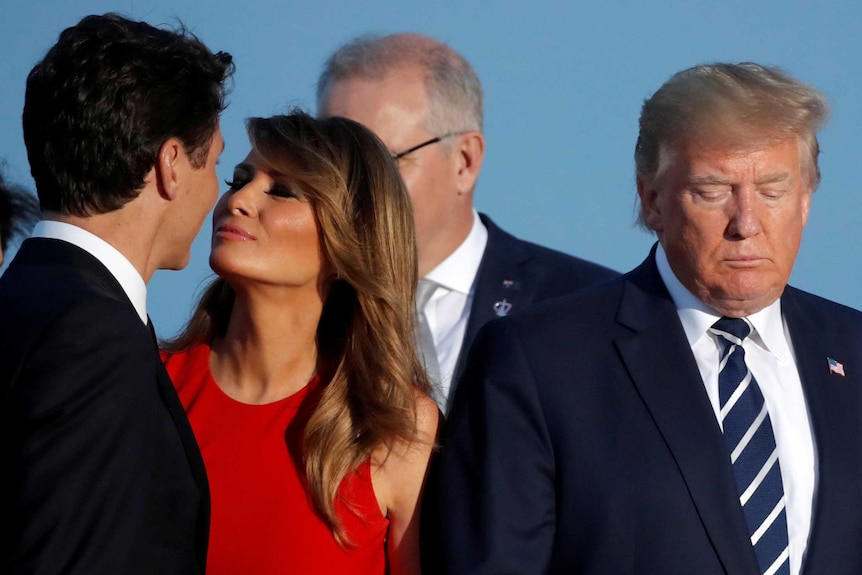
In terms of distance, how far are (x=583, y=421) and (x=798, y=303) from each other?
625 millimetres

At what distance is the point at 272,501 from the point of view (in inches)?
116

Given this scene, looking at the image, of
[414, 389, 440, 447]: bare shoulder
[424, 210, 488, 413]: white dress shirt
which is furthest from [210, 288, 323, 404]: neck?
[424, 210, 488, 413]: white dress shirt

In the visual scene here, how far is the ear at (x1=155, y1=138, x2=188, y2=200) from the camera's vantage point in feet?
7.66

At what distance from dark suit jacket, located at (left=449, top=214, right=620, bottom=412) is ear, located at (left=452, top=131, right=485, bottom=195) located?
0.20 m

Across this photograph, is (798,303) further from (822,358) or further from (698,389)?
(698,389)

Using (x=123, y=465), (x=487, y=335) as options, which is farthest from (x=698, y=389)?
(x=123, y=465)

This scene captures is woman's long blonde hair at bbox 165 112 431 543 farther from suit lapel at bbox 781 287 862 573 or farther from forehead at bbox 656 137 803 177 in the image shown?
suit lapel at bbox 781 287 862 573

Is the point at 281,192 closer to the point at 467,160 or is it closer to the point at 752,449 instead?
the point at 752,449

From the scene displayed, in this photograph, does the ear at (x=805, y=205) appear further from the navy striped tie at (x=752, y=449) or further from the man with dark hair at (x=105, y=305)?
the man with dark hair at (x=105, y=305)

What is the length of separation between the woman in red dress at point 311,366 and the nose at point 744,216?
0.79 meters

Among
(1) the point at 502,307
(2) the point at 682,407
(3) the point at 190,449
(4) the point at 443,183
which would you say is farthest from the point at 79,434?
(4) the point at 443,183

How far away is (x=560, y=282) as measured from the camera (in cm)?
433

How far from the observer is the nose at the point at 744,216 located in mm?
2750

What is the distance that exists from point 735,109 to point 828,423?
68cm
